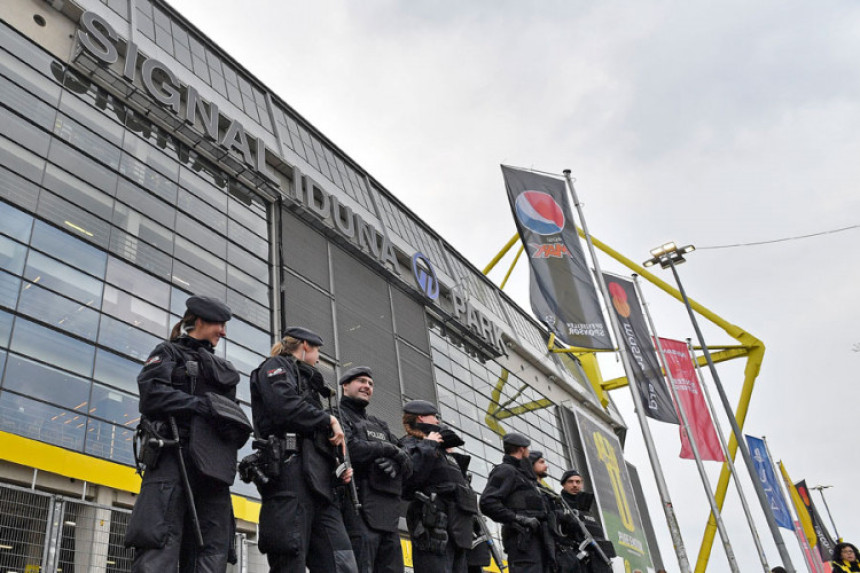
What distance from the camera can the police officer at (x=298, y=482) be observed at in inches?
172

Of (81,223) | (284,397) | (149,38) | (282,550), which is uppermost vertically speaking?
(149,38)

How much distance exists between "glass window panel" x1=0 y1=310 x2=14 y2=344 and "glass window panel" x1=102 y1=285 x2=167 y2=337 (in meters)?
1.92

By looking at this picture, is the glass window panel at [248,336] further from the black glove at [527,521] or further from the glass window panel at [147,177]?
the black glove at [527,521]

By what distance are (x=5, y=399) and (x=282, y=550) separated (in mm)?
8415

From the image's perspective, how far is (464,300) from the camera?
27672 mm

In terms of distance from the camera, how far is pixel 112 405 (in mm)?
12391

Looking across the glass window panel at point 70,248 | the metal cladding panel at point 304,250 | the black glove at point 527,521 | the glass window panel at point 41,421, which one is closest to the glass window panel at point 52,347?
the glass window panel at point 41,421

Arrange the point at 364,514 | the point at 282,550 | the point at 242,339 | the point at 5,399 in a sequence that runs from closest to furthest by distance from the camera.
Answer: the point at 282,550 < the point at 364,514 < the point at 5,399 < the point at 242,339

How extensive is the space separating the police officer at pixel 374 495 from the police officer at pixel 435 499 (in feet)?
1.47

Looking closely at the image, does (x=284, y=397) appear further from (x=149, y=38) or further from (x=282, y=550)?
(x=149, y=38)

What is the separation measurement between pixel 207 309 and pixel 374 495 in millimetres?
1790

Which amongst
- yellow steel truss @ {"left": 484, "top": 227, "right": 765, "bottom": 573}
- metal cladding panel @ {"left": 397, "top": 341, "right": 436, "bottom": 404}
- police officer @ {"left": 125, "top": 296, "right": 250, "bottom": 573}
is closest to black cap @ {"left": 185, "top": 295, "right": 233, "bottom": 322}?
police officer @ {"left": 125, "top": 296, "right": 250, "bottom": 573}

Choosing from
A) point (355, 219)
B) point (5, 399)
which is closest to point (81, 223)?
point (5, 399)

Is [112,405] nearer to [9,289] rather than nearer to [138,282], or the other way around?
[9,289]
